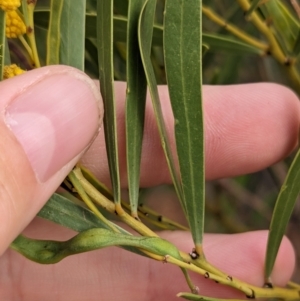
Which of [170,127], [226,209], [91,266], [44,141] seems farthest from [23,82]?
[226,209]

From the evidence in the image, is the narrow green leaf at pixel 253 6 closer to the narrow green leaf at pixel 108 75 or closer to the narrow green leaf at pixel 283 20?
the narrow green leaf at pixel 283 20

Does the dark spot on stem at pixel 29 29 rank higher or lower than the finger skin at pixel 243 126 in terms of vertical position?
higher

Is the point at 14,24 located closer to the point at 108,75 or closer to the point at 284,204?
the point at 108,75

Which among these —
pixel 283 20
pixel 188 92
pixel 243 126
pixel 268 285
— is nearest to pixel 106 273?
pixel 268 285

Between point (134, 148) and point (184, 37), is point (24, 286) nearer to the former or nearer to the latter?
point (134, 148)

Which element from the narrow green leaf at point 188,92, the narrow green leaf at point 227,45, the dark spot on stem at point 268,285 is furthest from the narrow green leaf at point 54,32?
the dark spot on stem at point 268,285

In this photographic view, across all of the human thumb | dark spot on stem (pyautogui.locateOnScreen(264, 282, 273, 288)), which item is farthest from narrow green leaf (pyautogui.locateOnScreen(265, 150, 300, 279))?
the human thumb

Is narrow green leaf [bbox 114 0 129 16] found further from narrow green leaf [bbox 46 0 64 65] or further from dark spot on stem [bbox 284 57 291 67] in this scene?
dark spot on stem [bbox 284 57 291 67]
